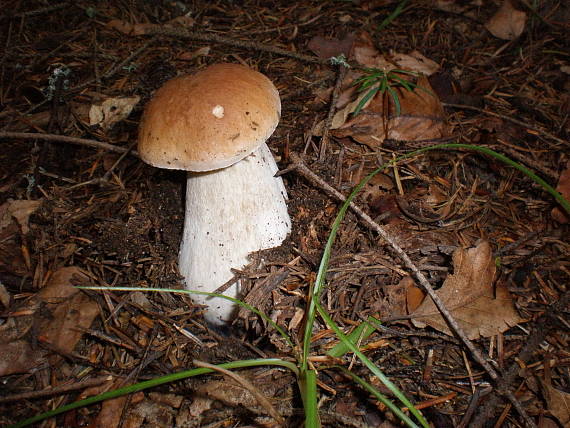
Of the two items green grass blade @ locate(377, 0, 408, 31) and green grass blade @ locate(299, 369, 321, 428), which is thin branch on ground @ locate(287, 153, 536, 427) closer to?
green grass blade @ locate(299, 369, 321, 428)

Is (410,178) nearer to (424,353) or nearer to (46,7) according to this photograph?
(424,353)

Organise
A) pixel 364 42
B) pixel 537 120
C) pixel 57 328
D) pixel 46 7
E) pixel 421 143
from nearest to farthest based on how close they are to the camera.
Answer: pixel 57 328 → pixel 421 143 → pixel 537 120 → pixel 364 42 → pixel 46 7

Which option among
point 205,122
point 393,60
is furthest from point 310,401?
point 393,60

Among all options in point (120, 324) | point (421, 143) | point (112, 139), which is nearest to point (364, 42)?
point (421, 143)

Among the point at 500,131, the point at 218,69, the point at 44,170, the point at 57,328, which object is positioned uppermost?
the point at 218,69

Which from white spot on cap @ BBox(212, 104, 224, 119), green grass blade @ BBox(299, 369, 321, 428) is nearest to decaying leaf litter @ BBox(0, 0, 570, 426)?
green grass blade @ BBox(299, 369, 321, 428)
